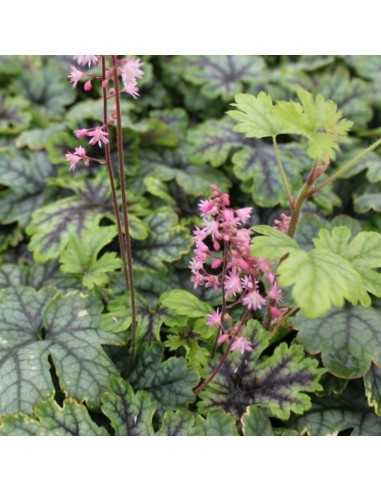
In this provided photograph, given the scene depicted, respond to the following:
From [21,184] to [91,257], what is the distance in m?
0.81

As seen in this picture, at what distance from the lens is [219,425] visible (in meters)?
1.96

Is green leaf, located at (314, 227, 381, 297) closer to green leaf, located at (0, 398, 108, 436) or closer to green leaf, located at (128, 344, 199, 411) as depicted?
green leaf, located at (128, 344, 199, 411)

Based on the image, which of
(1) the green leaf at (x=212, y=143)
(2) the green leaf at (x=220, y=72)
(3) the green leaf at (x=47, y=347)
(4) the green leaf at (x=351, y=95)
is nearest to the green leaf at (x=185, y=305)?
(3) the green leaf at (x=47, y=347)

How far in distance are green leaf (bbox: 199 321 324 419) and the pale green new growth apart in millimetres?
733

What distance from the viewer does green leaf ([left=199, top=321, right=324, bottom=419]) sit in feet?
6.66

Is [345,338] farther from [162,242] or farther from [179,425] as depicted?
[162,242]

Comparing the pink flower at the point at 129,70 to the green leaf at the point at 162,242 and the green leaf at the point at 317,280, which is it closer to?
the green leaf at the point at 317,280

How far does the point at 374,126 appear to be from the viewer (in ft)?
11.0

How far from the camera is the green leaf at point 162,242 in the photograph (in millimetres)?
2533

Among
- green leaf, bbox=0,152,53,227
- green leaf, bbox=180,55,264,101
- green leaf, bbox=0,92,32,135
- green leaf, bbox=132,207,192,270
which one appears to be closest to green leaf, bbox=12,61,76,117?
green leaf, bbox=0,92,32,135

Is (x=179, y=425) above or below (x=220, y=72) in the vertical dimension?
below

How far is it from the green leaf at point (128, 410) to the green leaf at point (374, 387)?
770 mm

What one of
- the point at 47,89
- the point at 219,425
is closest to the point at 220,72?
the point at 47,89

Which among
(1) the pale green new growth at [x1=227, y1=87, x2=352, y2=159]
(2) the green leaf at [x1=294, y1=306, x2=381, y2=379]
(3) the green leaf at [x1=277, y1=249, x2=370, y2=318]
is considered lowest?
(2) the green leaf at [x1=294, y1=306, x2=381, y2=379]
